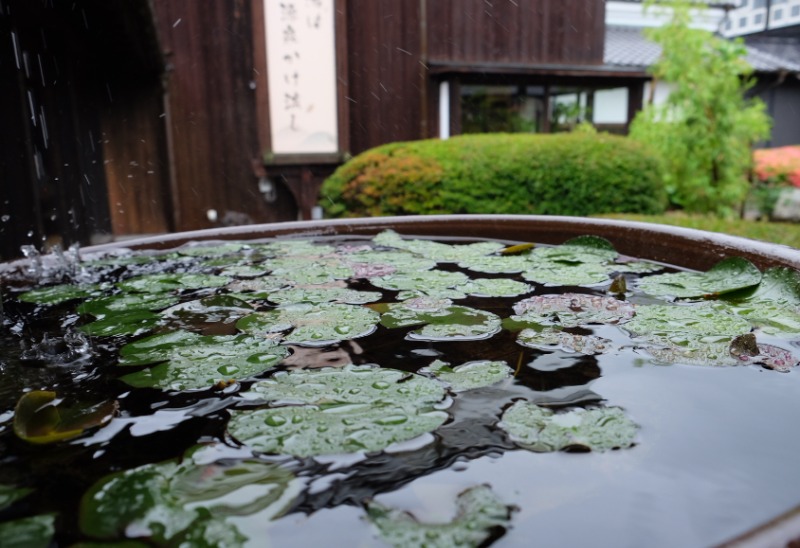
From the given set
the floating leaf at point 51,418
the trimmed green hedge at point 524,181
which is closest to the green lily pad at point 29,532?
the floating leaf at point 51,418

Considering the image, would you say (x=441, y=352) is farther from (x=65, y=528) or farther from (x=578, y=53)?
(x=578, y=53)

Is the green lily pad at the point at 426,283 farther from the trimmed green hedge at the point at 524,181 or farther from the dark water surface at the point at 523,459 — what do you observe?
the trimmed green hedge at the point at 524,181

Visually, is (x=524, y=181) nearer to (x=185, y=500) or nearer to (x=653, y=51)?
(x=185, y=500)

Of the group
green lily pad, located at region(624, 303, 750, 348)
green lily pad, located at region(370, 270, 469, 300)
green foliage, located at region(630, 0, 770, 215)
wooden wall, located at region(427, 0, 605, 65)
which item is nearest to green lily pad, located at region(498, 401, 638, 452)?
green lily pad, located at region(624, 303, 750, 348)

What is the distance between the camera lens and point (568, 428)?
822 millimetres

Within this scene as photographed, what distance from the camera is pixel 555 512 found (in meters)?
0.65

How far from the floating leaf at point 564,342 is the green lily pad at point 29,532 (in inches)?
33.1

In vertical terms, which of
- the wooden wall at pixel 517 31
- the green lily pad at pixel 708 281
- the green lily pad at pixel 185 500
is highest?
the wooden wall at pixel 517 31

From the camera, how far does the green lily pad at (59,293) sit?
160cm

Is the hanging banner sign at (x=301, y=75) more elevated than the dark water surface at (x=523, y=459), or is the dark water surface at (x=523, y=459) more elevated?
the hanging banner sign at (x=301, y=75)

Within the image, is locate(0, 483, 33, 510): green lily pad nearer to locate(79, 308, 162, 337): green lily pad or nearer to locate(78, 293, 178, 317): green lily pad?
locate(79, 308, 162, 337): green lily pad

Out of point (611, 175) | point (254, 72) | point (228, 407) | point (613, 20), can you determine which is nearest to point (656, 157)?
point (611, 175)

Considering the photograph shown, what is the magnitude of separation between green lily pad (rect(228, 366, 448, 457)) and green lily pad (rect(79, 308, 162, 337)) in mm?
485

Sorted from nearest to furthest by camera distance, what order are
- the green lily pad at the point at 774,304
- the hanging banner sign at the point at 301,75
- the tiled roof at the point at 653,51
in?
the green lily pad at the point at 774,304 → the hanging banner sign at the point at 301,75 → the tiled roof at the point at 653,51
